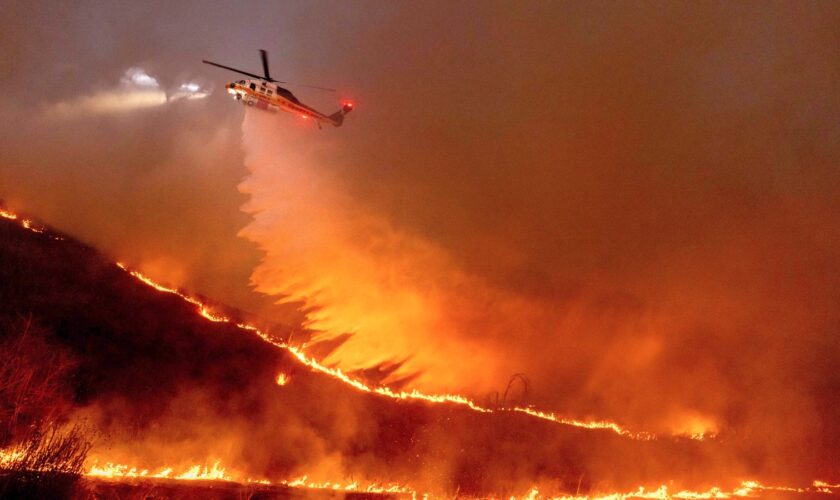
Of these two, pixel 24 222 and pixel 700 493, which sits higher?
pixel 24 222

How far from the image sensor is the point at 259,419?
75.4 ft

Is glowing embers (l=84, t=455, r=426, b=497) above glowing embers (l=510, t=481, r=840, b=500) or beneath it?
beneath

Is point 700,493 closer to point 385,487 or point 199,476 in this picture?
point 385,487

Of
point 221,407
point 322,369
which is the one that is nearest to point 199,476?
point 221,407

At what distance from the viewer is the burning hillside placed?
19.7 meters

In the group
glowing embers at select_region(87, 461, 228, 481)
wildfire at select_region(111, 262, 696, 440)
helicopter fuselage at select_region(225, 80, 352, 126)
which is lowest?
glowing embers at select_region(87, 461, 228, 481)

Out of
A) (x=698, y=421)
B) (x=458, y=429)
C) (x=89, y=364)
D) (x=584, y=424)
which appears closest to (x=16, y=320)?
(x=89, y=364)

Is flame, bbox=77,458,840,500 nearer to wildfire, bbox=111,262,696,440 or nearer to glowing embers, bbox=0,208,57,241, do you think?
wildfire, bbox=111,262,696,440

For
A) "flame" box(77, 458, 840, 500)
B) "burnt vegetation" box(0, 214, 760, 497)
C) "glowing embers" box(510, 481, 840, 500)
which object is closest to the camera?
"flame" box(77, 458, 840, 500)

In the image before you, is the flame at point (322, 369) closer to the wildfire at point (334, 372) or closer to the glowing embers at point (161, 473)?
the wildfire at point (334, 372)

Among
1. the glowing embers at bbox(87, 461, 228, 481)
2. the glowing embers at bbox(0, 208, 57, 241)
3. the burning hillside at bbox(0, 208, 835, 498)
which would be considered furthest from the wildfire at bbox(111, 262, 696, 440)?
the glowing embers at bbox(87, 461, 228, 481)

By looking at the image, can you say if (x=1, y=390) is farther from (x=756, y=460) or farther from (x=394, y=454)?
(x=756, y=460)

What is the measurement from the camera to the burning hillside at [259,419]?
19719 millimetres

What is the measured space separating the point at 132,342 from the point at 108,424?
5663 millimetres
